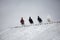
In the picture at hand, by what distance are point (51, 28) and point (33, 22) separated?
1.26 ft

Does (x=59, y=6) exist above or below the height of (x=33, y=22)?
above

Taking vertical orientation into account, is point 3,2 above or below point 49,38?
above

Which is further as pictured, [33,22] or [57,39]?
[33,22]

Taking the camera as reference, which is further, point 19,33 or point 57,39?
point 19,33

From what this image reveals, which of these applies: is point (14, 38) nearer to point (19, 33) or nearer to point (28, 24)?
point (19, 33)

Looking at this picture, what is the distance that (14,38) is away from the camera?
2.16 m

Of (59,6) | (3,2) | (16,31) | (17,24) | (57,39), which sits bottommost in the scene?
(57,39)

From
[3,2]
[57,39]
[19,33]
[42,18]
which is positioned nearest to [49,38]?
[57,39]

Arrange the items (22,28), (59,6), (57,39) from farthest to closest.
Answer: (59,6)
(22,28)
(57,39)

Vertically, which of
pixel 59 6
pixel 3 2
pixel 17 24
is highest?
pixel 3 2

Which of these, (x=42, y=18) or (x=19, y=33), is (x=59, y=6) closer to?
(x=42, y=18)

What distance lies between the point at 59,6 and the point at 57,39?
73 centimetres

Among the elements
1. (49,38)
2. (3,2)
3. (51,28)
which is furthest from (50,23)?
(3,2)

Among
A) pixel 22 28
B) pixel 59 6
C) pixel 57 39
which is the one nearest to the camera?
pixel 57 39
